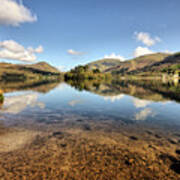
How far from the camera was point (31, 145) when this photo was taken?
15.9 meters

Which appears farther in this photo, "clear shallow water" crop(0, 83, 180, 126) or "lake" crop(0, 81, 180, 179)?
"clear shallow water" crop(0, 83, 180, 126)

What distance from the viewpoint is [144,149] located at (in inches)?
599

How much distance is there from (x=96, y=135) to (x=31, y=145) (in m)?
8.28

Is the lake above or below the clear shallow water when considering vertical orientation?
above

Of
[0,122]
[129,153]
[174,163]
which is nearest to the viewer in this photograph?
[174,163]

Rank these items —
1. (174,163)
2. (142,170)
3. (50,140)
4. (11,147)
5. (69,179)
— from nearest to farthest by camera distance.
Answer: (69,179) → (142,170) → (174,163) → (11,147) → (50,140)

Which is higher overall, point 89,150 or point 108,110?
point 89,150

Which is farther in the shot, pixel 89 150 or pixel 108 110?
pixel 108 110

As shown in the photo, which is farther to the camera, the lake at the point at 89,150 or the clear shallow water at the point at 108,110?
the clear shallow water at the point at 108,110

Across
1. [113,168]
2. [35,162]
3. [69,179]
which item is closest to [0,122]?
[35,162]

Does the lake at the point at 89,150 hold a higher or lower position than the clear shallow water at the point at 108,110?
higher

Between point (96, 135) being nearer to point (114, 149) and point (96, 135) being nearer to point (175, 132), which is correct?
point (114, 149)

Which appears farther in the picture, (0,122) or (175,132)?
(0,122)

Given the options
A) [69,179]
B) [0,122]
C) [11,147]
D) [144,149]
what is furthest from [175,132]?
[0,122]
